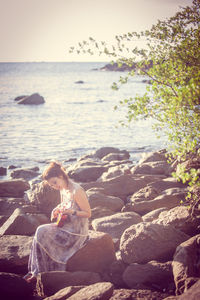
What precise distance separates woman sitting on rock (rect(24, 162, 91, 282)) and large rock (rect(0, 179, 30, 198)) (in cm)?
645

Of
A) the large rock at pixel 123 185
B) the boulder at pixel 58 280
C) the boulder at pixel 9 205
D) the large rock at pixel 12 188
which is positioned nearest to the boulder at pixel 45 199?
the boulder at pixel 9 205

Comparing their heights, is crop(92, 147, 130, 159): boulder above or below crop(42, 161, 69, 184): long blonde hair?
below

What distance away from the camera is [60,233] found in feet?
21.7

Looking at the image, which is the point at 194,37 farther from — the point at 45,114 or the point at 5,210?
the point at 45,114

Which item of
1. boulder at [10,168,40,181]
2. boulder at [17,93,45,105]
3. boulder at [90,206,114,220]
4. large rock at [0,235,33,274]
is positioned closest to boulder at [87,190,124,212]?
boulder at [90,206,114,220]

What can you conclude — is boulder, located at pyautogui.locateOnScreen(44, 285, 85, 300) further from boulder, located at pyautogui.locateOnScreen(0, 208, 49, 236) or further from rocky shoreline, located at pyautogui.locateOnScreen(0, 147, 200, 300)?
boulder, located at pyautogui.locateOnScreen(0, 208, 49, 236)

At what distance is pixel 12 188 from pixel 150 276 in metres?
8.32

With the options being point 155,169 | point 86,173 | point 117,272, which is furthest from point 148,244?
point 86,173

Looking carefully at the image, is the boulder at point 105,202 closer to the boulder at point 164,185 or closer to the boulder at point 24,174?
the boulder at point 164,185

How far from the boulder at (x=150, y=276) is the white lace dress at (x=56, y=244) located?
1170 mm

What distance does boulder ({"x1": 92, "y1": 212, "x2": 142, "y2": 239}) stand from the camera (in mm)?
8234

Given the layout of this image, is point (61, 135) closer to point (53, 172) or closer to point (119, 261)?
point (53, 172)

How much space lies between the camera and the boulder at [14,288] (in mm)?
5712

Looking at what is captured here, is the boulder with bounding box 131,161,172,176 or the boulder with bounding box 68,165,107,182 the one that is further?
the boulder with bounding box 68,165,107,182
